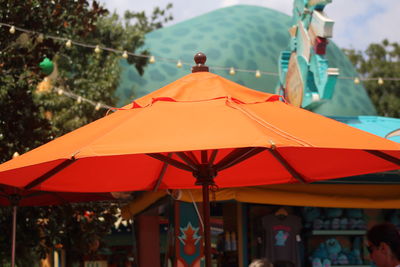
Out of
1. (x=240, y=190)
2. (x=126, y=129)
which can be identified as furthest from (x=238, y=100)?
(x=240, y=190)

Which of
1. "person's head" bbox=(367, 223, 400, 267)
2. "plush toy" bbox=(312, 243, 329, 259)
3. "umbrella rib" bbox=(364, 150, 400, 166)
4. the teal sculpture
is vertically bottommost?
"person's head" bbox=(367, 223, 400, 267)

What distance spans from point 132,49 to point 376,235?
1461 centimetres

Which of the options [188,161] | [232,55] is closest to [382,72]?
[232,55]

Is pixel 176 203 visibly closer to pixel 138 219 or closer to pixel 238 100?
pixel 138 219

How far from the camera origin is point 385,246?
346 centimetres

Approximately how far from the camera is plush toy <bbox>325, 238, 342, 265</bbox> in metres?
8.95

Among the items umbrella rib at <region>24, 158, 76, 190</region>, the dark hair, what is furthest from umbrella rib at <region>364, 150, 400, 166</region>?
umbrella rib at <region>24, 158, 76, 190</region>

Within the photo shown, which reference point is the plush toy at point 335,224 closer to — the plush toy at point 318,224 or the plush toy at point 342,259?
the plush toy at point 318,224

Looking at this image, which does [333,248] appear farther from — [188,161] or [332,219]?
[188,161]

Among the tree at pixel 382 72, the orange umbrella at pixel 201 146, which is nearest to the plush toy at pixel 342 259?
the orange umbrella at pixel 201 146

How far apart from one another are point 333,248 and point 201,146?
5963 millimetres

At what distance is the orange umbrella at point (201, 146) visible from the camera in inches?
143

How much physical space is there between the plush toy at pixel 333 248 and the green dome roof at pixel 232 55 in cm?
996

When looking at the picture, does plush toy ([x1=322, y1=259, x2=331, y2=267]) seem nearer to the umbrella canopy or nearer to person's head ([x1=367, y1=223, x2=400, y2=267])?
the umbrella canopy
